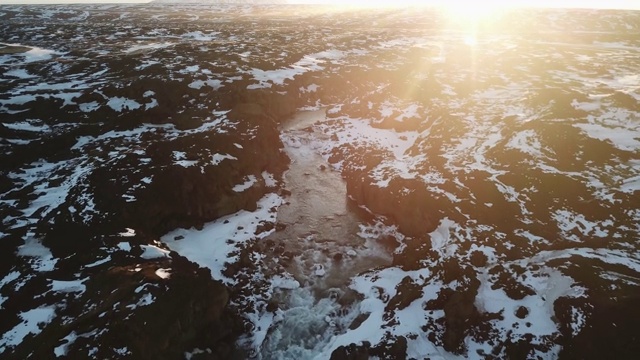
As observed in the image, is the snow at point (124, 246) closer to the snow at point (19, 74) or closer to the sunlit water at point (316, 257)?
the sunlit water at point (316, 257)

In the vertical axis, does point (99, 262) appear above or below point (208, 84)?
below

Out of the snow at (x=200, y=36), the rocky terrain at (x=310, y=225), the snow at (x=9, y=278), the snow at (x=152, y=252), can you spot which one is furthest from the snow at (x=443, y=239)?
the snow at (x=200, y=36)

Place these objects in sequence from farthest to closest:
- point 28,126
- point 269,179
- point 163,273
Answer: point 28,126 → point 269,179 → point 163,273

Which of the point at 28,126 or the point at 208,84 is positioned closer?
the point at 28,126

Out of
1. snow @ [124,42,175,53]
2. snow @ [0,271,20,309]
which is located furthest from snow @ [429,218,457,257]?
snow @ [124,42,175,53]

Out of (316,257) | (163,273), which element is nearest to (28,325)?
(163,273)

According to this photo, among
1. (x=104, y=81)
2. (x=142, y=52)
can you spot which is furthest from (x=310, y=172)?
(x=142, y=52)

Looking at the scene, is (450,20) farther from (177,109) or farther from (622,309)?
(622,309)

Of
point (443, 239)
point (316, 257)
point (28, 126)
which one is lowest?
point (316, 257)

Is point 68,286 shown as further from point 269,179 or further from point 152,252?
point 269,179
